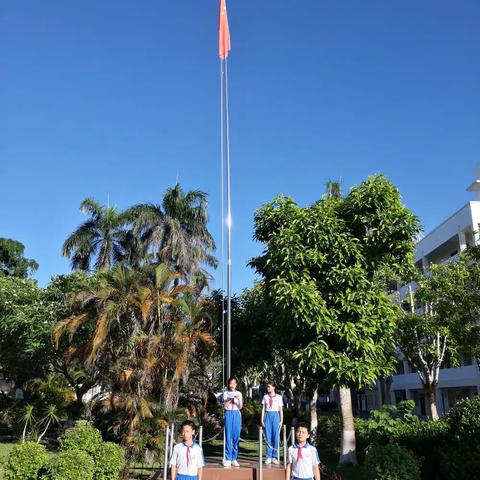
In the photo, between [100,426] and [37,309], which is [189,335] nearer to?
[100,426]

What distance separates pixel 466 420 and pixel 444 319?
39.8 ft

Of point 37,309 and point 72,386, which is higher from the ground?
point 37,309

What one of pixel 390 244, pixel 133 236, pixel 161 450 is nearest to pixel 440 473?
pixel 390 244

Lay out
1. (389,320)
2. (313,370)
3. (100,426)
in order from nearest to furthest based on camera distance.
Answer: (313,370), (389,320), (100,426)

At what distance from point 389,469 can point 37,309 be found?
671 inches

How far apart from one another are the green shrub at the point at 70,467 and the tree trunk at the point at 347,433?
7.93 metres

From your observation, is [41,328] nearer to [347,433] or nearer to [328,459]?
[328,459]

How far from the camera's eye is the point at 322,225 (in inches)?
544

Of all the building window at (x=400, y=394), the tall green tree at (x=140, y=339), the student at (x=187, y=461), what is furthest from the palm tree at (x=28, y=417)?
the building window at (x=400, y=394)

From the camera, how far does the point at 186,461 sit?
293 inches

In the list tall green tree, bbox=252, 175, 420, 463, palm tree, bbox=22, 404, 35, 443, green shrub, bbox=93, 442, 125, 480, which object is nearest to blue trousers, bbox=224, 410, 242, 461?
green shrub, bbox=93, 442, 125, 480

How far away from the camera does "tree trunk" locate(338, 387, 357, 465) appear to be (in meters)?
15.0

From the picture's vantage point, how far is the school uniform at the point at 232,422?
10.3 meters

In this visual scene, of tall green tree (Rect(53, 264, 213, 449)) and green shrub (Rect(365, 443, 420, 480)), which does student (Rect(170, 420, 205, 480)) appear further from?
tall green tree (Rect(53, 264, 213, 449))
